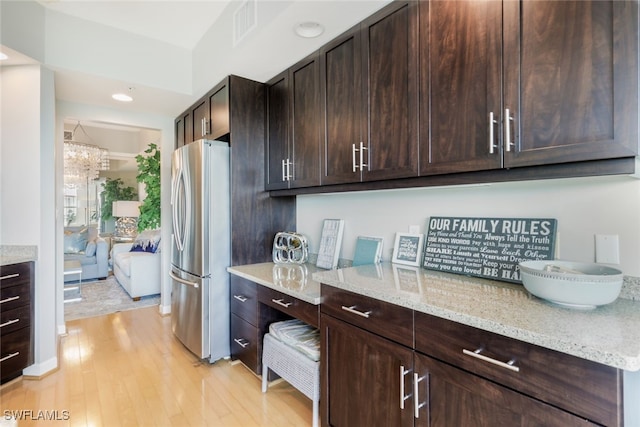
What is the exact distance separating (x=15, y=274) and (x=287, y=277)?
6.54 feet

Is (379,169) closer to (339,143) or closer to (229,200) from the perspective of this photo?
(339,143)

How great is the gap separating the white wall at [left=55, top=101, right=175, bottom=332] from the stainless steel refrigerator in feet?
4.57

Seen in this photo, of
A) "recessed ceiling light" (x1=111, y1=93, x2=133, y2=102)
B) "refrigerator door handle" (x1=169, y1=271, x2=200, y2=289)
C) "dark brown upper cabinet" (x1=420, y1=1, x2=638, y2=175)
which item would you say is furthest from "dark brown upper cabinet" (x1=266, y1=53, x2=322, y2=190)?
"recessed ceiling light" (x1=111, y1=93, x2=133, y2=102)

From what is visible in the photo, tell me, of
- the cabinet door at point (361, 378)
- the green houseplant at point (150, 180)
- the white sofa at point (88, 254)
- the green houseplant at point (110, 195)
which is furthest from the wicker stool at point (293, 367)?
the green houseplant at point (110, 195)

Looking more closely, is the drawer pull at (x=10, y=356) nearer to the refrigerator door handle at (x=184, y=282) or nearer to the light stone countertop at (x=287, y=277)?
the refrigerator door handle at (x=184, y=282)

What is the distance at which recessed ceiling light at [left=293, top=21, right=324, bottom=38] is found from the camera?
1885mm

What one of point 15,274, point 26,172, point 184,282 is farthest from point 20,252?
point 184,282

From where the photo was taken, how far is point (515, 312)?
1095mm

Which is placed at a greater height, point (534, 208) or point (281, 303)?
point (534, 208)

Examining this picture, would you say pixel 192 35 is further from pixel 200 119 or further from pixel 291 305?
pixel 291 305

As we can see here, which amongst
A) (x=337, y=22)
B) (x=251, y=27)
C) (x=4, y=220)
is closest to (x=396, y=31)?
(x=337, y=22)

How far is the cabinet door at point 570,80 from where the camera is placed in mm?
1017

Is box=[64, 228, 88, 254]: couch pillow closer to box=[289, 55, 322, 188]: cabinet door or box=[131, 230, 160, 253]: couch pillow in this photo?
box=[131, 230, 160, 253]: couch pillow

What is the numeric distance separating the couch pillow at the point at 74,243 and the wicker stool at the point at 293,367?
506 cm
